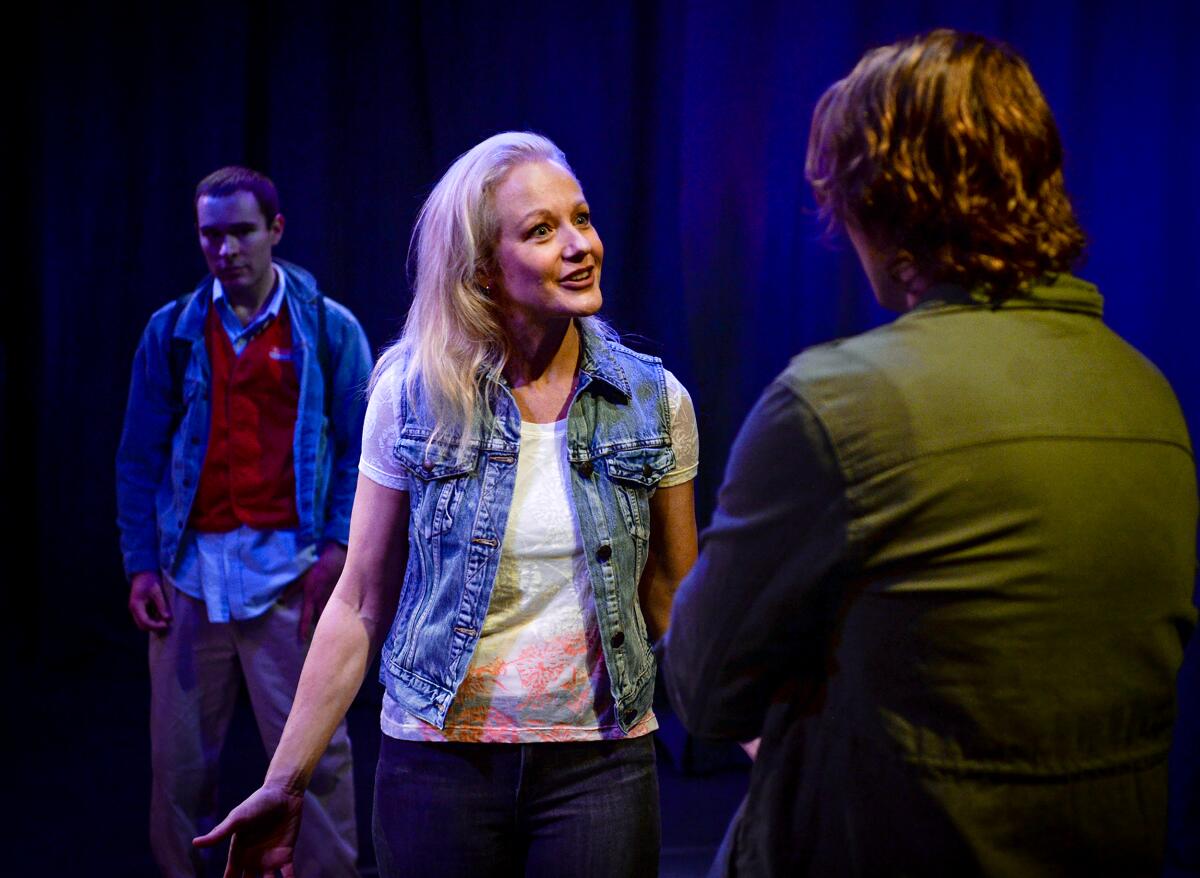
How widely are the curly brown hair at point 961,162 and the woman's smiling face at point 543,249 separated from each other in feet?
2.32

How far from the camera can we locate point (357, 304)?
4566 mm

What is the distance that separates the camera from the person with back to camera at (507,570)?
156cm

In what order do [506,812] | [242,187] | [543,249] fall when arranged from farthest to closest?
[242,187], [543,249], [506,812]

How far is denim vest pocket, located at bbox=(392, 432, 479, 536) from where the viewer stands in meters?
1.59

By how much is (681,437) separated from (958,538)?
832 millimetres

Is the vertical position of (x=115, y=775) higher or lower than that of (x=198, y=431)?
lower

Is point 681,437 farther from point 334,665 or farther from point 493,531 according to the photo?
point 334,665

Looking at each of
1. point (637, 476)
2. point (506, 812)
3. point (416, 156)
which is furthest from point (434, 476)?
point (416, 156)

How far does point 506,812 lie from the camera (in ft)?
5.13

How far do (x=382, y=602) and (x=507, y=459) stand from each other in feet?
0.90

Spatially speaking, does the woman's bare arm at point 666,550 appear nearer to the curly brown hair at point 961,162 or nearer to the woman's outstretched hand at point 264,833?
the woman's outstretched hand at point 264,833

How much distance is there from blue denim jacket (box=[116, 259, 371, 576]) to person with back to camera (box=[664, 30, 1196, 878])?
197 cm

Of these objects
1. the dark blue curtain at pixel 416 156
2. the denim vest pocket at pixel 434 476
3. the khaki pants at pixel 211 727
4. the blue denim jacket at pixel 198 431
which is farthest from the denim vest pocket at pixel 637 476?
the dark blue curtain at pixel 416 156

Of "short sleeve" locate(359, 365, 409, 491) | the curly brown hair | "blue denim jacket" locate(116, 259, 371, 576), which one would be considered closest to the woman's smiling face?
"short sleeve" locate(359, 365, 409, 491)
